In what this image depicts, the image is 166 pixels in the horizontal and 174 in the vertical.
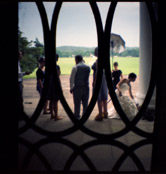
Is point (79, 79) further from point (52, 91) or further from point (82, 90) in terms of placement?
point (52, 91)

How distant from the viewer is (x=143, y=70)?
500 centimetres

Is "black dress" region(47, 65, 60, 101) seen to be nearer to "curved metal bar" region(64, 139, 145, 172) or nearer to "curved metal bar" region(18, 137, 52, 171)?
"curved metal bar" region(18, 137, 52, 171)

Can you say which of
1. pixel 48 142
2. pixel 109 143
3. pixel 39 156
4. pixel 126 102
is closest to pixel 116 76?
pixel 126 102

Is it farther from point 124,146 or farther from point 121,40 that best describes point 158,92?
point 121,40

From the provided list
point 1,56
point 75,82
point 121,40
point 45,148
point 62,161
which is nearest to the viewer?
point 1,56

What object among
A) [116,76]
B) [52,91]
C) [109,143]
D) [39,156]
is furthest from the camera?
[116,76]

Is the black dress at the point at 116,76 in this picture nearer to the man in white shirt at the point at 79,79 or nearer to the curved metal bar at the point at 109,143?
the man in white shirt at the point at 79,79

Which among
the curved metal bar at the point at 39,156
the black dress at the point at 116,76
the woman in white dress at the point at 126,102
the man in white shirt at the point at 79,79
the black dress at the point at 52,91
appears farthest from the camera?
the black dress at the point at 116,76

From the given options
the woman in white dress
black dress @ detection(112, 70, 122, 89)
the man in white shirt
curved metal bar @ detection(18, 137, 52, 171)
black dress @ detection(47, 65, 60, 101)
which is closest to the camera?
curved metal bar @ detection(18, 137, 52, 171)

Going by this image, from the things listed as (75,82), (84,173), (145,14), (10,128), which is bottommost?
(84,173)

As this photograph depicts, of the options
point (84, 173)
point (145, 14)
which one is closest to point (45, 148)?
point (84, 173)

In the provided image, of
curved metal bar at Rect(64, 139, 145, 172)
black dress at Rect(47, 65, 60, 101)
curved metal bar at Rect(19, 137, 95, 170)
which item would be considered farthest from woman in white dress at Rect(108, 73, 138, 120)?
curved metal bar at Rect(19, 137, 95, 170)

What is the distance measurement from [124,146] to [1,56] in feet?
6.89

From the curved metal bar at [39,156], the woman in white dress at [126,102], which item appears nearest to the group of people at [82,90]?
the woman in white dress at [126,102]
